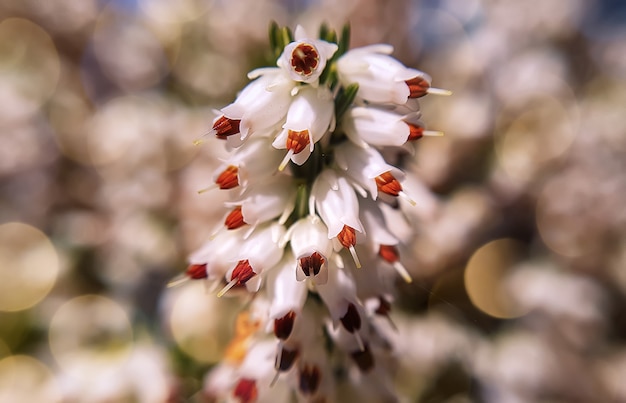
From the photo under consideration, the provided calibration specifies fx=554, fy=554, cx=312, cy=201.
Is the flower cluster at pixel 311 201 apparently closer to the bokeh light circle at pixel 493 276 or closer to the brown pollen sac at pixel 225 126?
the brown pollen sac at pixel 225 126

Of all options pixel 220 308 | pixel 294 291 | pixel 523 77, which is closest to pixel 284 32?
pixel 294 291

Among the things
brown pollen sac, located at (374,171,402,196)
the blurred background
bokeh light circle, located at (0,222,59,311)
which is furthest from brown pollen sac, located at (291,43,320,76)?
bokeh light circle, located at (0,222,59,311)

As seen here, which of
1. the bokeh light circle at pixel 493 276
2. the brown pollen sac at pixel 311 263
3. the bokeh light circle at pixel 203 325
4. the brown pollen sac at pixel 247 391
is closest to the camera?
the brown pollen sac at pixel 311 263

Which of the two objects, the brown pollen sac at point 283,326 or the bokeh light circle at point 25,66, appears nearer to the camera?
the brown pollen sac at point 283,326

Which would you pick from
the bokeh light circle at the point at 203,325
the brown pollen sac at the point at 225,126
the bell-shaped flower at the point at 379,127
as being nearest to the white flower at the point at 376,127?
the bell-shaped flower at the point at 379,127

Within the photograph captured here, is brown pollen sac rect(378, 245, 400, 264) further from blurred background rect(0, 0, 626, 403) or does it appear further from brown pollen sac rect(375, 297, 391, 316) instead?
blurred background rect(0, 0, 626, 403)
